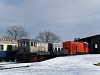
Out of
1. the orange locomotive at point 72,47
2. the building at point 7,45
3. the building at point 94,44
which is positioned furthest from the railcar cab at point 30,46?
the building at point 94,44

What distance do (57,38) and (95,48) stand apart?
6823 centimetres

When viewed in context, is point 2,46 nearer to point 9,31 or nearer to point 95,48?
point 95,48

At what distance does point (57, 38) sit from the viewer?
5059 inches

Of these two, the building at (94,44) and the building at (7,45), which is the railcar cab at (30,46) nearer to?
the building at (7,45)

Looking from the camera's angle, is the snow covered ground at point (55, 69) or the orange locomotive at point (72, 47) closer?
the snow covered ground at point (55, 69)

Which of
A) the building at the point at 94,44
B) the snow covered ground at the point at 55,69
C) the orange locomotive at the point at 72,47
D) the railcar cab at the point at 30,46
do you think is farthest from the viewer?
the building at the point at 94,44

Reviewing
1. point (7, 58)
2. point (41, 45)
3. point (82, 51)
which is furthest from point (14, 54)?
point (82, 51)

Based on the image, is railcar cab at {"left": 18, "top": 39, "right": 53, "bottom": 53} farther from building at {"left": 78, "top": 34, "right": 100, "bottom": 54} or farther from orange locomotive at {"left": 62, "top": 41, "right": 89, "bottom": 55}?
building at {"left": 78, "top": 34, "right": 100, "bottom": 54}

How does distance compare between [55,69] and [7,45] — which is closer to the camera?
[55,69]

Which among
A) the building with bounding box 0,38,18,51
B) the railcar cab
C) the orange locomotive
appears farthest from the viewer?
the building with bounding box 0,38,18,51

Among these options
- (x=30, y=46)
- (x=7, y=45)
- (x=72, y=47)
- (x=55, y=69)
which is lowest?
(x=55, y=69)

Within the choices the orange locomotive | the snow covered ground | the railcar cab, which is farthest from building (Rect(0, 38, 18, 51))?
the snow covered ground

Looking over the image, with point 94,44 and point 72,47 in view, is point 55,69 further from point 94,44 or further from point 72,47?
point 94,44

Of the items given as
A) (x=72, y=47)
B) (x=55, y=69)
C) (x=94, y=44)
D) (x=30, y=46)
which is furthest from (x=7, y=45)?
(x=55, y=69)
